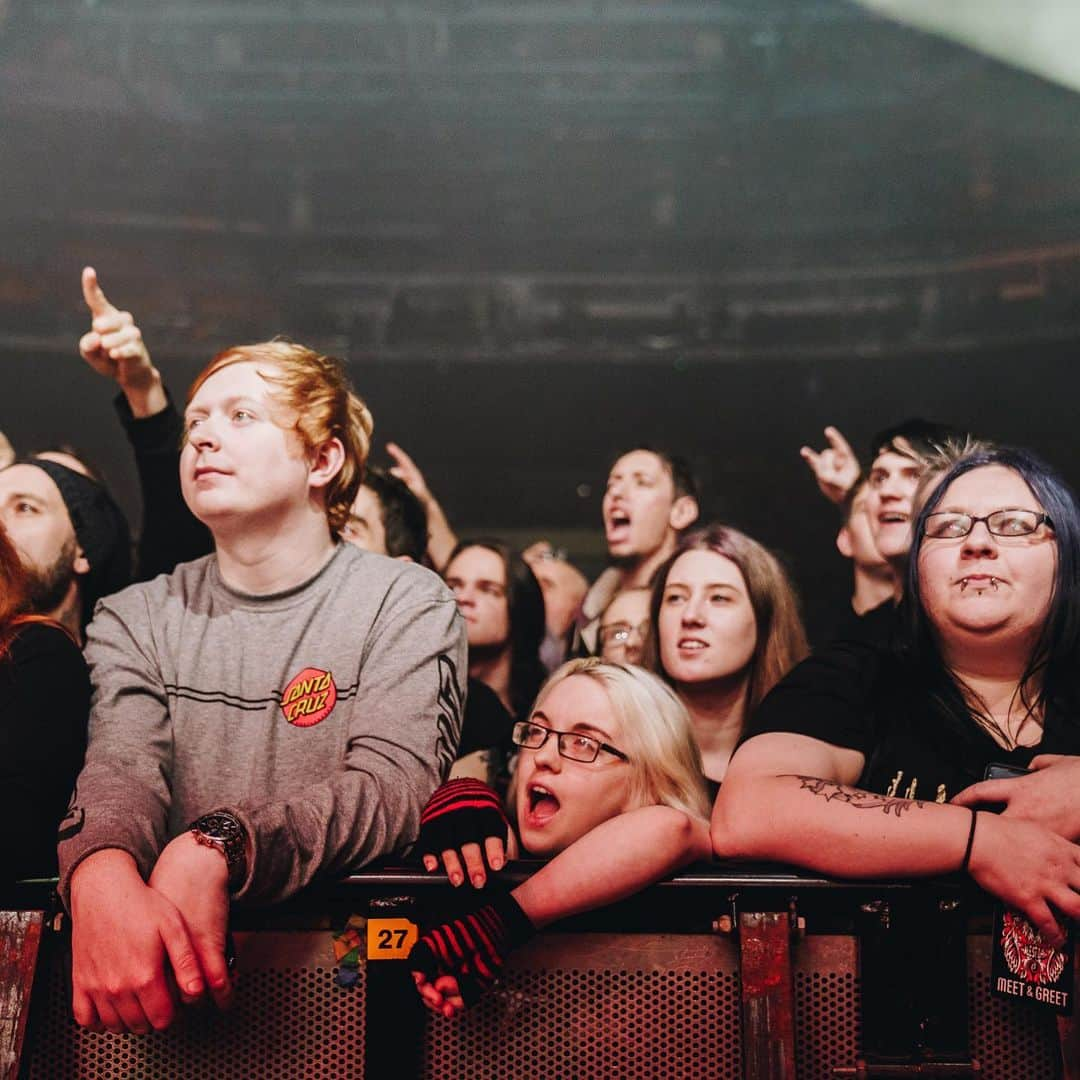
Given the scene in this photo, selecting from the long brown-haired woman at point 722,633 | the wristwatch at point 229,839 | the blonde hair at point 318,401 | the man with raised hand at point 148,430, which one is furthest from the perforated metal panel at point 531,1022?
the man with raised hand at point 148,430

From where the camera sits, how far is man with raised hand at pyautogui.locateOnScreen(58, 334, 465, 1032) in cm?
162

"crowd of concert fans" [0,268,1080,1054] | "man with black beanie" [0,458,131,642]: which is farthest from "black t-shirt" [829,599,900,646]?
"man with black beanie" [0,458,131,642]

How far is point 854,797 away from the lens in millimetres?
1812

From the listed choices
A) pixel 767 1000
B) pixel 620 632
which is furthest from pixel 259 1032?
pixel 620 632

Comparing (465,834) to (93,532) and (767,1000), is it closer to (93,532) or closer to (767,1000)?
(767,1000)

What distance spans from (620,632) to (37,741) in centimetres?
184

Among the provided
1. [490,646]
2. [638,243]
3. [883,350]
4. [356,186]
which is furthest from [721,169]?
[490,646]

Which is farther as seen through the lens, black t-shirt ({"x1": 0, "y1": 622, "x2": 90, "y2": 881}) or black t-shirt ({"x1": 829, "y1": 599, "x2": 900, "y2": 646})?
black t-shirt ({"x1": 829, "y1": 599, "x2": 900, "y2": 646})

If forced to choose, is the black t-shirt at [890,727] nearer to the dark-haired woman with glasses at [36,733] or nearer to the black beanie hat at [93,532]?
the dark-haired woman with glasses at [36,733]

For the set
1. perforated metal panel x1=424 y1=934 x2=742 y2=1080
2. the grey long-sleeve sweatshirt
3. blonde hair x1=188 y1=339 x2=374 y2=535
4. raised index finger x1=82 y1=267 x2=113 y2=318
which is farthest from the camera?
raised index finger x1=82 y1=267 x2=113 y2=318

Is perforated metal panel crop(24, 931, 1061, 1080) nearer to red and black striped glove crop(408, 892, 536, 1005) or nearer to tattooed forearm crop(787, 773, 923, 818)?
red and black striped glove crop(408, 892, 536, 1005)

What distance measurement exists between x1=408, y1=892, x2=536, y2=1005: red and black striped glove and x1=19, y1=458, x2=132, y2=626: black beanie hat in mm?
2065

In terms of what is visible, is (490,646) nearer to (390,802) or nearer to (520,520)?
(390,802)

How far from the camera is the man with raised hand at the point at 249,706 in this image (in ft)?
5.31
